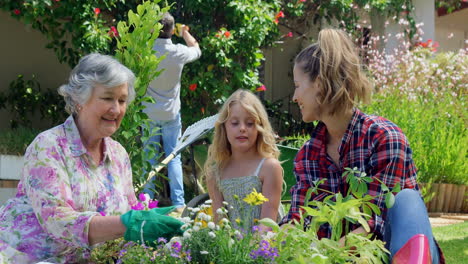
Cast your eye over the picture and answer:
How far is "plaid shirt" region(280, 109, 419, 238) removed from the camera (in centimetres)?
193

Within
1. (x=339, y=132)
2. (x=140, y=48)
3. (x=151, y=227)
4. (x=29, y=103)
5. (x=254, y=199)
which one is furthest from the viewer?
(x=29, y=103)

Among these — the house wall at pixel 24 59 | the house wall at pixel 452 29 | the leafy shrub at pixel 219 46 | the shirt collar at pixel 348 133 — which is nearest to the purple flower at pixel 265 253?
the shirt collar at pixel 348 133

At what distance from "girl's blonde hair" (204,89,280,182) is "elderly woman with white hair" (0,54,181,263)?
99 centimetres

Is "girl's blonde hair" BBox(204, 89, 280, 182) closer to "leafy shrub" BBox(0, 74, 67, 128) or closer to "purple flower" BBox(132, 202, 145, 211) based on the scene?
"purple flower" BBox(132, 202, 145, 211)

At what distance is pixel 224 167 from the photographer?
11.5 feet

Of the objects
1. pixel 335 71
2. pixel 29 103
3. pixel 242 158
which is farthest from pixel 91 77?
pixel 29 103

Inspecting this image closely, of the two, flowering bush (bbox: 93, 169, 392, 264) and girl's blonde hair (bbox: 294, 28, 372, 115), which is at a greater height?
girl's blonde hair (bbox: 294, 28, 372, 115)

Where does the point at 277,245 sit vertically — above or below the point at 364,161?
below

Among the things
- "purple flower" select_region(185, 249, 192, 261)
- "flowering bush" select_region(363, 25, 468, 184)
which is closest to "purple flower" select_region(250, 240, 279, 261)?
"purple flower" select_region(185, 249, 192, 261)

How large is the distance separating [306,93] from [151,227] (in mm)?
702

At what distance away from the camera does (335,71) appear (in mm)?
2086

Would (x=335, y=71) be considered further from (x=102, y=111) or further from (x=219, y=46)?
(x=219, y=46)

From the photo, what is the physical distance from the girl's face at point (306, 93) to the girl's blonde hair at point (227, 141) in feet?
4.16

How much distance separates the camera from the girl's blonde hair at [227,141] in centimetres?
345
